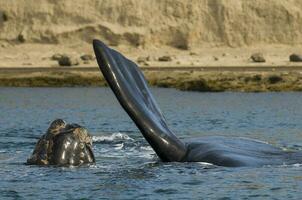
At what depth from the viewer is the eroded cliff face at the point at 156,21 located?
85.0m

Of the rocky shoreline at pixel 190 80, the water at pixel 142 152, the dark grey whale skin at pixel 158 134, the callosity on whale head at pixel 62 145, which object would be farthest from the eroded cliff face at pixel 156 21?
the callosity on whale head at pixel 62 145

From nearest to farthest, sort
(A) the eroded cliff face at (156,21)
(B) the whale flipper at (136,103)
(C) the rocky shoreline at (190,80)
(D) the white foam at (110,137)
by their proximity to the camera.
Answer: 1. (B) the whale flipper at (136,103)
2. (D) the white foam at (110,137)
3. (C) the rocky shoreline at (190,80)
4. (A) the eroded cliff face at (156,21)

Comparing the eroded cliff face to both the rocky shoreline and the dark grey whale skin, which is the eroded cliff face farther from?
the dark grey whale skin

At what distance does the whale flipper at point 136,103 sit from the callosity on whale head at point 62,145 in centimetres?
101

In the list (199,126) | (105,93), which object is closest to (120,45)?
(105,93)

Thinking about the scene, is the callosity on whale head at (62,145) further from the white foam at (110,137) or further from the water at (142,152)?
the white foam at (110,137)

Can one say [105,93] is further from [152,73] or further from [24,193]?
[24,193]

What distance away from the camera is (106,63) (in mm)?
19938

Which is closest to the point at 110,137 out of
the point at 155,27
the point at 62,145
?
the point at 62,145

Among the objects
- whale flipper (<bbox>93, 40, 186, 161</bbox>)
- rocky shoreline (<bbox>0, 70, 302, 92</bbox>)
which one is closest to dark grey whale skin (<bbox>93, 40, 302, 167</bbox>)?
whale flipper (<bbox>93, 40, 186, 161</bbox>)

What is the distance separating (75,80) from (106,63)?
152ft

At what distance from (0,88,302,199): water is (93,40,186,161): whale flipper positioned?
0.38 metres

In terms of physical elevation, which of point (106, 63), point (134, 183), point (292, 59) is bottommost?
point (292, 59)

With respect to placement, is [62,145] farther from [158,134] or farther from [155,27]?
[155,27]
